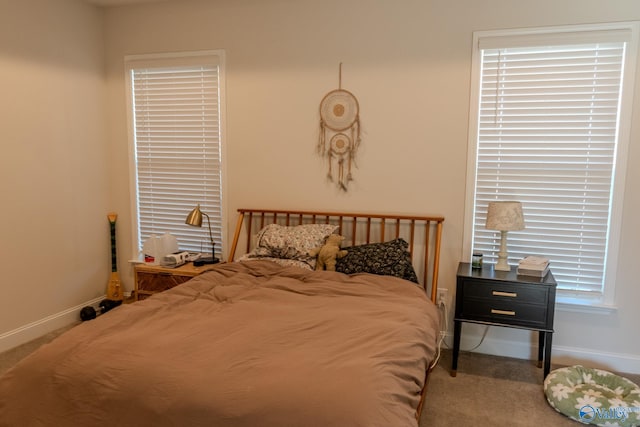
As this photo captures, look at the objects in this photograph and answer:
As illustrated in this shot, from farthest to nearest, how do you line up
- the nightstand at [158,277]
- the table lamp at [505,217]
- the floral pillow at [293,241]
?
the nightstand at [158,277]
the floral pillow at [293,241]
the table lamp at [505,217]

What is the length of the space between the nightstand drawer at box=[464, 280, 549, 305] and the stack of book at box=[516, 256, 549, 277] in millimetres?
132

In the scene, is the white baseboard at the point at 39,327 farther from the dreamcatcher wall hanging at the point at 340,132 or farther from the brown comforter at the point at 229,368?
the dreamcatcher wall hanging at the point at 340,132

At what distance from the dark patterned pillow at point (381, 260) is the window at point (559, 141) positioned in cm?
58

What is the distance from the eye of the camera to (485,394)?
2.75 metres

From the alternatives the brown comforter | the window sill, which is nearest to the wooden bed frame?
→ the window sill

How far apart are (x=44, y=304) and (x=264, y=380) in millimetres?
2817

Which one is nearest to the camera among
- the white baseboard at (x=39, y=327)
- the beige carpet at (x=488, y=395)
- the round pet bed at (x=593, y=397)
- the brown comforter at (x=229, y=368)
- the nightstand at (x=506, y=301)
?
the brown comforter at (x=229, y=368)

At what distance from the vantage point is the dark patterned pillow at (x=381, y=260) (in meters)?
3.02

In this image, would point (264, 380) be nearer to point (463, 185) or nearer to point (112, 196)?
point (463, 185)

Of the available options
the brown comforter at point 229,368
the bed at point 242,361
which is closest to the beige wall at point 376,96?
the bed at point 242,361

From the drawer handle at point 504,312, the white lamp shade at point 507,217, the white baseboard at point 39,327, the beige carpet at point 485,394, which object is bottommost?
the beige carpet at point 485,394

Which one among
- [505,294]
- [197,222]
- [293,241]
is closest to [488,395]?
[505,294]

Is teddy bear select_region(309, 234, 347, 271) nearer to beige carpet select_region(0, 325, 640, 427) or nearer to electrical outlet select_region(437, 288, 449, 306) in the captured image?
electrical outlet select_region(437, 288, 449, 306)

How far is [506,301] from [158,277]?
8.28 ft
